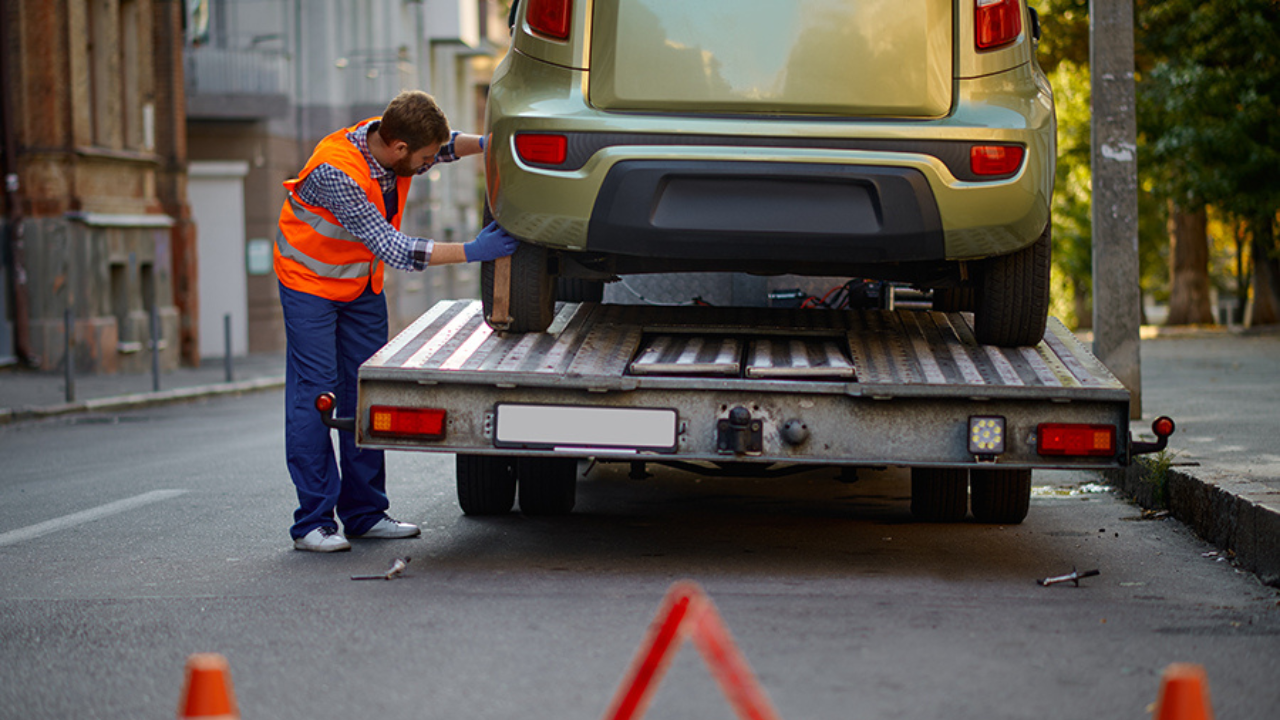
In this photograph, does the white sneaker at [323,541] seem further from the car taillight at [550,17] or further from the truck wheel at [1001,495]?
the truck wheel at [1001,495]

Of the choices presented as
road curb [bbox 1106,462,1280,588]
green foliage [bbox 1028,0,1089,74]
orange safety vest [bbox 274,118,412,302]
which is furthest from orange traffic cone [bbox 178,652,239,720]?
green foliage [bbox 1028,0,1089,74]

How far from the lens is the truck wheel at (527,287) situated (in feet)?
19.1

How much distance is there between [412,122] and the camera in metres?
6.00

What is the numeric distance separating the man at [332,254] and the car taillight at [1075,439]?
2133 millimetres

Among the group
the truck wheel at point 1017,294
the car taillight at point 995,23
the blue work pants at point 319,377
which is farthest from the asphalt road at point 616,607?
the car taillight at point 995,23

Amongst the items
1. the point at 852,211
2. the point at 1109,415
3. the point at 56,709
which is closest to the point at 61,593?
the point at 56,709

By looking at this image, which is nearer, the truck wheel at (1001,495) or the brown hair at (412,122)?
the brown hair at (412,122)

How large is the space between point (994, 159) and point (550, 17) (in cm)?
164

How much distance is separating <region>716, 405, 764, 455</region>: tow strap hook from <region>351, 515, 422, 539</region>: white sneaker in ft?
5.66

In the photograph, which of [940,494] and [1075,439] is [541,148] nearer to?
[1075,439]

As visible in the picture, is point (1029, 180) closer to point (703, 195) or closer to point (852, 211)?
point (852, 211)

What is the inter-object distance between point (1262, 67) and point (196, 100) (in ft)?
56.7

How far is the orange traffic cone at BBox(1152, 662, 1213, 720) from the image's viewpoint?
2779 millimetres

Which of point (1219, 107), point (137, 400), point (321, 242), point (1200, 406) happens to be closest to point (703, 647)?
point (321, 242)
